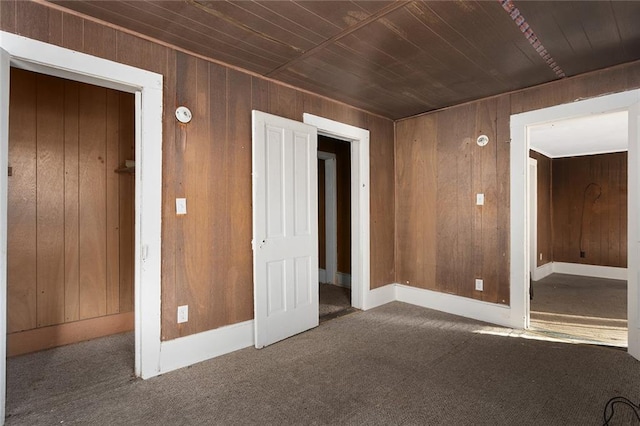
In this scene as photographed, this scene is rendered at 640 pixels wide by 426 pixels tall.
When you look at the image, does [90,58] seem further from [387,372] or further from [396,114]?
[396,114]

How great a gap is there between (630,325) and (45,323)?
194 inches

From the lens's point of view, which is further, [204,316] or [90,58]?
[204,316]

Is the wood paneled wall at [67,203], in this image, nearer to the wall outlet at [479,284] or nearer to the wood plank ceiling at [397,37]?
the wood plank ceiling at [397,37]

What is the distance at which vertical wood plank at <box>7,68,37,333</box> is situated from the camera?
2693 mm

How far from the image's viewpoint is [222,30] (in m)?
2.22

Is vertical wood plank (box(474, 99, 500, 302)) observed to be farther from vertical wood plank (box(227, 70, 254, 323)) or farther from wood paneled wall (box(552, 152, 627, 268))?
wood paneled wall (box(552, 152, 627, 268))

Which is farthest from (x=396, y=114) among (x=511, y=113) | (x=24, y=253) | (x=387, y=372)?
(x=24, y=253)

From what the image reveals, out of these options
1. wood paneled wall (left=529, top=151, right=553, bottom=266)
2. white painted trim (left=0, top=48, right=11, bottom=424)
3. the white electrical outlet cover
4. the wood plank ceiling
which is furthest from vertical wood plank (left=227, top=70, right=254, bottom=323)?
wood paneled wall (left=529, top=151, right=553, bottom=266)

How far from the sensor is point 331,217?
521cm

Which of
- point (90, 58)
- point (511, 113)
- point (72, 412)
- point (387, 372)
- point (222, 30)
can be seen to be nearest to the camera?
point (72, 412)

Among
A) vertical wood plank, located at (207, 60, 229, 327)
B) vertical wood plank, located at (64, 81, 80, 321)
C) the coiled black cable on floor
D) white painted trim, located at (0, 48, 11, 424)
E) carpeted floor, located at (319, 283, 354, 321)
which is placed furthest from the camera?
carpeted floor, located at (319, 283, 354, 321)

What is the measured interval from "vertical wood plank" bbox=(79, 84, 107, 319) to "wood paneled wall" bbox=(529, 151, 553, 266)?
6442 millimetres

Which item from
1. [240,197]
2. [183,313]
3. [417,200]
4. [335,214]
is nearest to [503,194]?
[417,200]

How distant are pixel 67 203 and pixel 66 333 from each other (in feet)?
3.83
